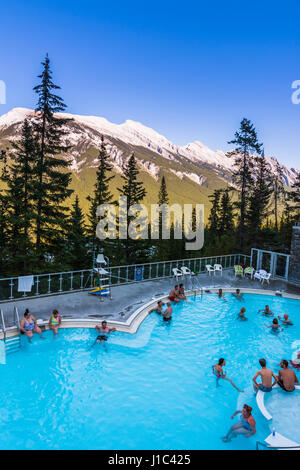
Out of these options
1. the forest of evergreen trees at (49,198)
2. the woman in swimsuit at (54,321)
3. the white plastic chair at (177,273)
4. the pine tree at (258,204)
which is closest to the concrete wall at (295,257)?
the white plastic chair at (177,273)

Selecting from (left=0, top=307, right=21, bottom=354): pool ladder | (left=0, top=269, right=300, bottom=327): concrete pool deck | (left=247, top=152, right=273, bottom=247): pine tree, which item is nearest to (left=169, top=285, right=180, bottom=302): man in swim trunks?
(left=0, top=269, right=300, bottom=327): concrete pool deck

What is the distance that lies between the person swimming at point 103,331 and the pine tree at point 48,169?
11.5 metres

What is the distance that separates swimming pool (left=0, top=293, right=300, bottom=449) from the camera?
20.0ft

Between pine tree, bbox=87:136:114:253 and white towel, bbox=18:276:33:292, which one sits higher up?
pine tree, bbox=87:136:114:253

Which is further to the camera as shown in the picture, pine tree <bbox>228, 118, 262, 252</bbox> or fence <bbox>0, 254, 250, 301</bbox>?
pine tree <bbox>228, 118, 262, 252</bbox>

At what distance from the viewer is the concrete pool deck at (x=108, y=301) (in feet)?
35.4

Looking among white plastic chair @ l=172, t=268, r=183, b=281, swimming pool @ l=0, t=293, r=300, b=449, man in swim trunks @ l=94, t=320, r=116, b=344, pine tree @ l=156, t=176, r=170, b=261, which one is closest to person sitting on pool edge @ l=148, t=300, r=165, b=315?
swimming pool @ l=0, t=293, r=300, b=449

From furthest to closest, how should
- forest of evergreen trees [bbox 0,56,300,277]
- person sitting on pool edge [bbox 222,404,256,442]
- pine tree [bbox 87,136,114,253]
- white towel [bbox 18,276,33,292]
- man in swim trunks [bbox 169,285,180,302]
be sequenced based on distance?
pine tree [bbox 87,136,114,253], forest of evergreen trees [bbox 0,56,300,277], man in swim trunks [bbox 169,285,180,302], white towel [bbox 18,276,33,292], person sitting on pool edge [bbox 222,404,256,442]

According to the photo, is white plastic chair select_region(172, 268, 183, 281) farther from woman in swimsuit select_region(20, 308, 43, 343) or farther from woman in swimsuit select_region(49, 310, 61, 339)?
woman in swimsuit select_region(20, 308, 43, 343)

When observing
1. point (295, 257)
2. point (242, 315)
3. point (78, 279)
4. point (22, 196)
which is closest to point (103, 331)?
point (78, 279)

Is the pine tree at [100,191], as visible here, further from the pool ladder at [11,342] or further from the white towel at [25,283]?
the pool ladder at [11,342]

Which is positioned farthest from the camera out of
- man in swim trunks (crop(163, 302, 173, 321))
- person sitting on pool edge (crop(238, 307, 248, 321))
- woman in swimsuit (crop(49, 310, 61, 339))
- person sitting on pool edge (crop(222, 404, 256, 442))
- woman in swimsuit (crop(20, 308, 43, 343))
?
person sitting on pool edge (crop(238, 307, 248, 321))

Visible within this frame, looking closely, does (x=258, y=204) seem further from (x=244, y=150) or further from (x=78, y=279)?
(x=78, y=279)

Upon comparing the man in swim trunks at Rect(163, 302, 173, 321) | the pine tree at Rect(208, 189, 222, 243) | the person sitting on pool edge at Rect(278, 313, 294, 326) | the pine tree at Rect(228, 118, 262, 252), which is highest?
the pine tree at Rect(228, 118, 262, 252)
